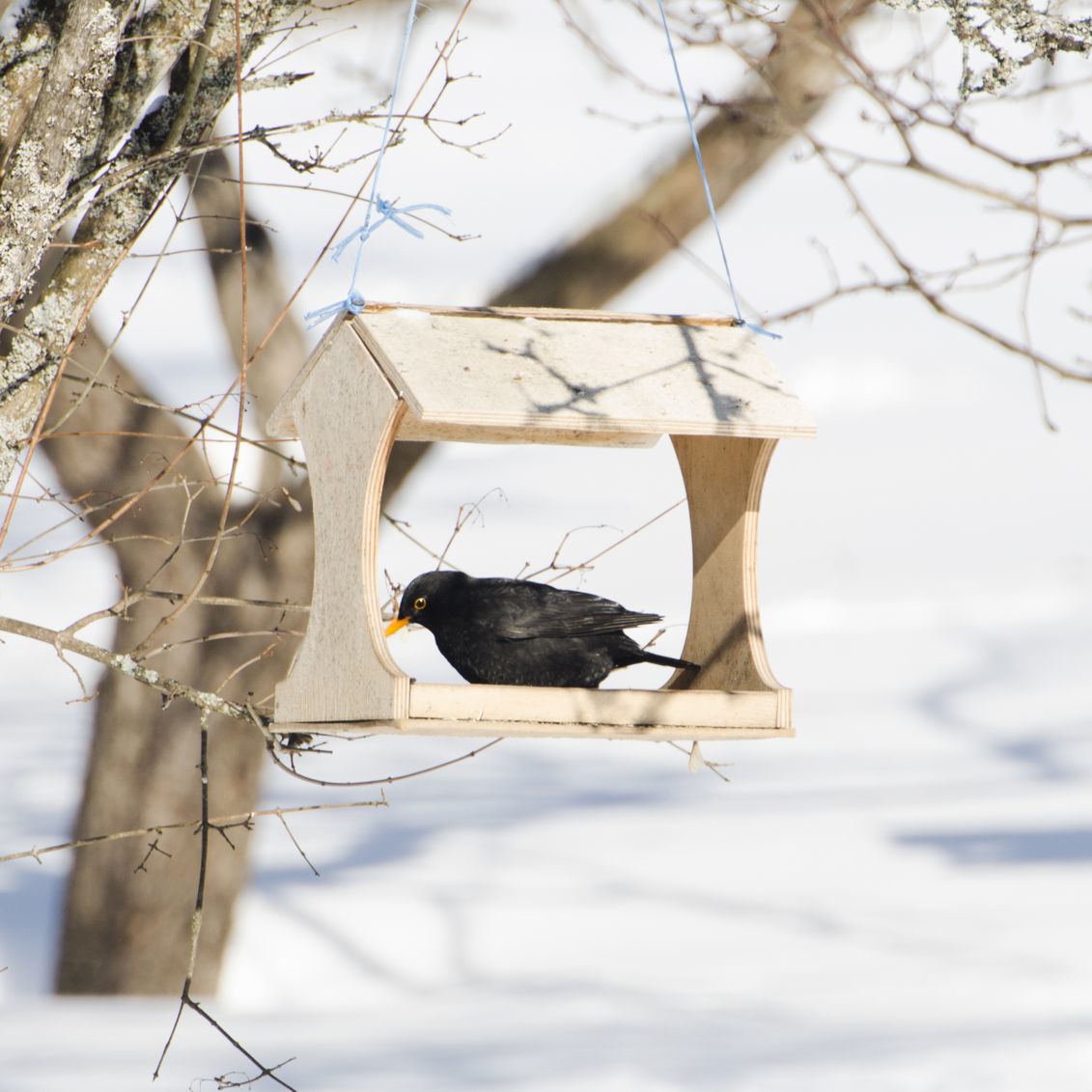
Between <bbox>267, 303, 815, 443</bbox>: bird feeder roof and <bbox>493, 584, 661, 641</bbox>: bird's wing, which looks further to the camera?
<bbox>493, 584, 661, 641</bbox>: bird's wing

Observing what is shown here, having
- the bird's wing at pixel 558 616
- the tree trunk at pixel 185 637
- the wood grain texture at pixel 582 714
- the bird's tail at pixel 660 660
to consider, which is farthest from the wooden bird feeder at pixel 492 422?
the tree trunk at pixel 185 637

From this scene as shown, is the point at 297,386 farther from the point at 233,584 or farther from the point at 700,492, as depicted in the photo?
the point at 233,584

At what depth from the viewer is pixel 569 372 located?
9.32 ft

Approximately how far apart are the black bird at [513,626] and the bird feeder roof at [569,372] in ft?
1.09

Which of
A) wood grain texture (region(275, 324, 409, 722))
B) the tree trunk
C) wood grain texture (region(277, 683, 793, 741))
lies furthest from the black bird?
the tree trunk

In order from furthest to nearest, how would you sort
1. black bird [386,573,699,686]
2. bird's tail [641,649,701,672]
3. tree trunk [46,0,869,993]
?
tree trunk [46,0,869,993]
bird's tail [641,649,701,672]
black bird [386,573,699,686]

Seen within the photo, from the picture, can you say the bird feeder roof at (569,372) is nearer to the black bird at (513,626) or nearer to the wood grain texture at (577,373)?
the wood grain texture at (577,373)

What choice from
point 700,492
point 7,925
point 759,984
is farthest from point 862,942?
point 7,925

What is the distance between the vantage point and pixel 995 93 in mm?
3666

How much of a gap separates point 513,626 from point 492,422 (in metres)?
0.53

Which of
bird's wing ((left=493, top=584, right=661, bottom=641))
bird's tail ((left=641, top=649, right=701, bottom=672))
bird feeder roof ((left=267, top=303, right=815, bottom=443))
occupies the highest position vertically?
bird feeder roof ((left=267, top=303, right=815, bottom=443))

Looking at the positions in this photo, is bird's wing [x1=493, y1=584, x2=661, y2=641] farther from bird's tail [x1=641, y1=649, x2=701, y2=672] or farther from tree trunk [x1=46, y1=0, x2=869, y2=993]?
tree trunk [x1=46, y1=0, x2=869, y2=993]

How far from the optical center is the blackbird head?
303cm

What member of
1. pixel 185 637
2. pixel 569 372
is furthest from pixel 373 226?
pixel 185 637
